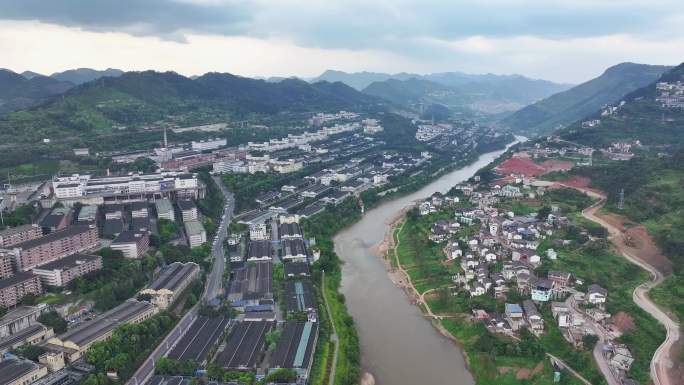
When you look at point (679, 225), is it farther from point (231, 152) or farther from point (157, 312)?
point (231, 152)

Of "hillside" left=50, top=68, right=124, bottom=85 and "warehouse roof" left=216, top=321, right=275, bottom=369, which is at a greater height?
"hillside" left=50, top=68, right=124, bottom=85

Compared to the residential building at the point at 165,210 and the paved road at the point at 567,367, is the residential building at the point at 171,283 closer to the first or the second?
the residential building at the point at 165,210

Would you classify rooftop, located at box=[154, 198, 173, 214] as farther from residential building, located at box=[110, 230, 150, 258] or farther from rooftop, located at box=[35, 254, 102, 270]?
rooftop, located at box=[35, 254, 102, 270]

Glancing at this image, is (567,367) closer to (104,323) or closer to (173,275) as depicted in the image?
(104,323)

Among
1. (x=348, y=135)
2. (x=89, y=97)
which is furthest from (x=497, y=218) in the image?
(x=89, y=97)

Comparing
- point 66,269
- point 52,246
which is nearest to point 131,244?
point 52,246

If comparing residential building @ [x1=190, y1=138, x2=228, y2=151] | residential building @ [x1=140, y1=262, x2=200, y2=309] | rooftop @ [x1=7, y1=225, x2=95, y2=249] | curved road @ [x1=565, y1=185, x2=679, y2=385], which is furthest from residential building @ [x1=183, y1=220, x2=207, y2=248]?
residential building @ [x1=190, y1=138, x2=228, y2=151]

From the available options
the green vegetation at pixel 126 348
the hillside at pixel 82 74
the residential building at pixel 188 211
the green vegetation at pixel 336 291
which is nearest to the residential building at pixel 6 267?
the green vegetation at pixel 126 348
